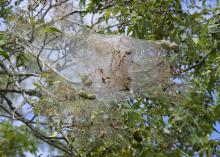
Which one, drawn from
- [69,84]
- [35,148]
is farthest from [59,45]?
[35,148]

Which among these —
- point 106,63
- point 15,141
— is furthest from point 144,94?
point 15,141

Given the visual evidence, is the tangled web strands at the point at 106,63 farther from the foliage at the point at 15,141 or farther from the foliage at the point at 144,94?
the foliage at the point at 15,141

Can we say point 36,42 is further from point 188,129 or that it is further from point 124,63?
point 188,129

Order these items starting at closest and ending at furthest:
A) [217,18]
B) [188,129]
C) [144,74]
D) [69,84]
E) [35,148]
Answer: [69,84]
[144,74]
[188,129]
[217,18]
[35,148]

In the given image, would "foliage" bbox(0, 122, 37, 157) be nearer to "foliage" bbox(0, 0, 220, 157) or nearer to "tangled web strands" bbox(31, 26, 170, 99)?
"foliage" bbox(0, 0, 220, 157)

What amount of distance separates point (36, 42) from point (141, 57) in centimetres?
66

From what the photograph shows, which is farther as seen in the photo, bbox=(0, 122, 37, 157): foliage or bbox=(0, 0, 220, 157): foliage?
bbox=(0, 122, 37, 157): foliage

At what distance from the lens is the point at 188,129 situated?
3363 mm

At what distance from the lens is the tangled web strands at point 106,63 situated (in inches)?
112

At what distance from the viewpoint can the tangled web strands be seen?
9.30 ft

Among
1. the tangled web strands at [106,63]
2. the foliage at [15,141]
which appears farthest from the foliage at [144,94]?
the foliage at [15,141]

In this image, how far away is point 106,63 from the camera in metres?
2.90

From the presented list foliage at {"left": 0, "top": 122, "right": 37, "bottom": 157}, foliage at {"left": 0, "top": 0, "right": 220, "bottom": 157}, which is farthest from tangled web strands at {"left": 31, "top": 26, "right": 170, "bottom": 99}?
foliage at {"left": 0, "top": 122, "right": 37, "bottom": 157}

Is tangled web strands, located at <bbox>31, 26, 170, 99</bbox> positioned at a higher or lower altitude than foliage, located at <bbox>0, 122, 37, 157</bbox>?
higher
